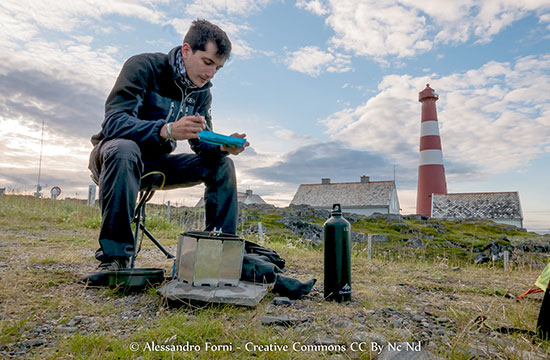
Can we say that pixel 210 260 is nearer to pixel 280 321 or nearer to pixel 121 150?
pixel 280 321

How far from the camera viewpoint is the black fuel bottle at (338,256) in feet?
7.72

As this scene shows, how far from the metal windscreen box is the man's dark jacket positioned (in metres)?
0.88

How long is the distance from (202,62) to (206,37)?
20 cm

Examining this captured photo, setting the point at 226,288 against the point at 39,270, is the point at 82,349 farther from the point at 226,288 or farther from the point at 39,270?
the point at 39,270

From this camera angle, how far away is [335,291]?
2383 millimetres

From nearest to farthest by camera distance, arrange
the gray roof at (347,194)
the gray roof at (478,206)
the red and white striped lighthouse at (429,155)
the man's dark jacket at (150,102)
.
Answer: the man's dark jacket at (150,102)
the red and white striped lighthouse at (429,155)
the gray roof at (478,206)
the gray roof at (347,194)

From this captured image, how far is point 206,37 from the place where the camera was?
9.27 ft

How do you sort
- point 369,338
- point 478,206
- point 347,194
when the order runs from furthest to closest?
point 347,194, point 478,206, point 369,338

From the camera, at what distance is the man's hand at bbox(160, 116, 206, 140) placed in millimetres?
2365

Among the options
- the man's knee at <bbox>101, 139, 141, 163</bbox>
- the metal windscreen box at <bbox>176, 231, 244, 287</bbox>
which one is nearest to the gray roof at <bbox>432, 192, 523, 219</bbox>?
the metal windscreen box at <bbox>176, 231, 244, 287</bbox>

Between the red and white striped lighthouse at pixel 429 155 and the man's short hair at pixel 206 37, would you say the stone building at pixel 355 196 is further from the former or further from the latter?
the man's short hair at pixel 206 37

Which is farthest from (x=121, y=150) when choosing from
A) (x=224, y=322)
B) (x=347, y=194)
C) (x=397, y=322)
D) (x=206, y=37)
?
(x=347, y=194)

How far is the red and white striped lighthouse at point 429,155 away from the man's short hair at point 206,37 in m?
23.4

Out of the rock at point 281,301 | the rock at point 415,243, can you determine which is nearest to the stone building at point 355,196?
the rock at point 415,243
